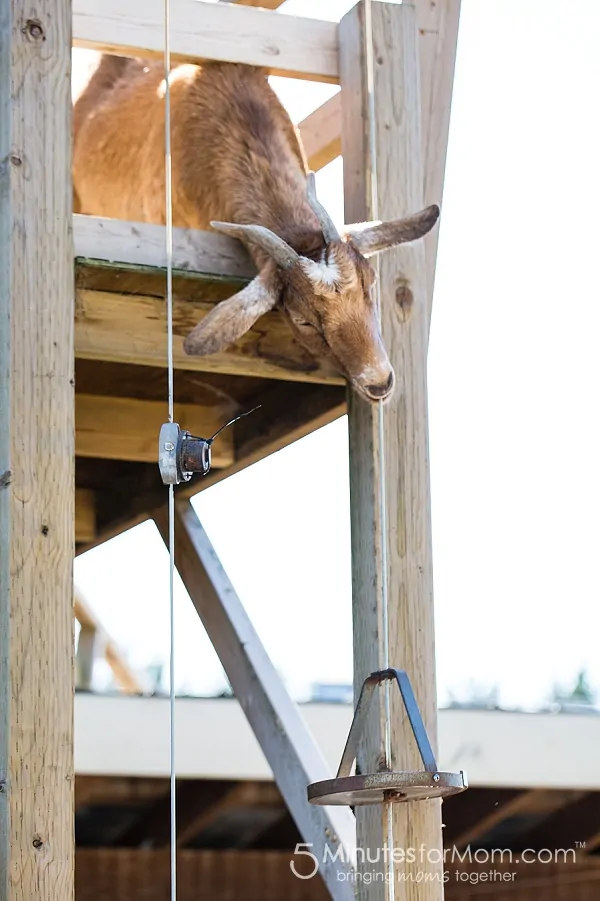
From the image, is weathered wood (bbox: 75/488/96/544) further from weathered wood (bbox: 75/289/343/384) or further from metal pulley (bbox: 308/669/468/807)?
metal pulley (bbox: 308/669/468/807)

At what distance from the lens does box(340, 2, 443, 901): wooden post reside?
410 centimetres

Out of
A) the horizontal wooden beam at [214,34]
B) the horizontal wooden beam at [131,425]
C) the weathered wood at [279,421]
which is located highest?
the horizontal wooden beam at [214,34]

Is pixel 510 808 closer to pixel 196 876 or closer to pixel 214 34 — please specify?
pixel 196 876

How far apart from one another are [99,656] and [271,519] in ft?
13.0

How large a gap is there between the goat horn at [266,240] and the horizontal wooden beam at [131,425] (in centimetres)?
151

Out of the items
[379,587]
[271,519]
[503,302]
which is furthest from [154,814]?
[503,302]

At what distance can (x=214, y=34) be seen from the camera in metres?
4.65

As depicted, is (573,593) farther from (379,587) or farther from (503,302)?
(379,587)

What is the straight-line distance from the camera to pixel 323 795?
3664 millimetres

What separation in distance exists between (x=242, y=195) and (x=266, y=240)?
70 centimetres

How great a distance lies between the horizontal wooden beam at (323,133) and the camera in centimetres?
581

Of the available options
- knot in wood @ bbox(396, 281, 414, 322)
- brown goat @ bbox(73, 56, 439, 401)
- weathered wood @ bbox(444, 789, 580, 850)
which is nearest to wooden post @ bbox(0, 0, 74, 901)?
brown goat @ bbox(73, 56, 439, 401)

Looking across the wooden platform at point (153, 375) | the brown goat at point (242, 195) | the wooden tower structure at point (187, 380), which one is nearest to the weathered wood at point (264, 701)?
the wooden tower structure at point (187, 380)

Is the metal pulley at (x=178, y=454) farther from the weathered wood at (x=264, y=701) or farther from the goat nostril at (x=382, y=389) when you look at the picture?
the weathered wood at (x=264, y=701)
